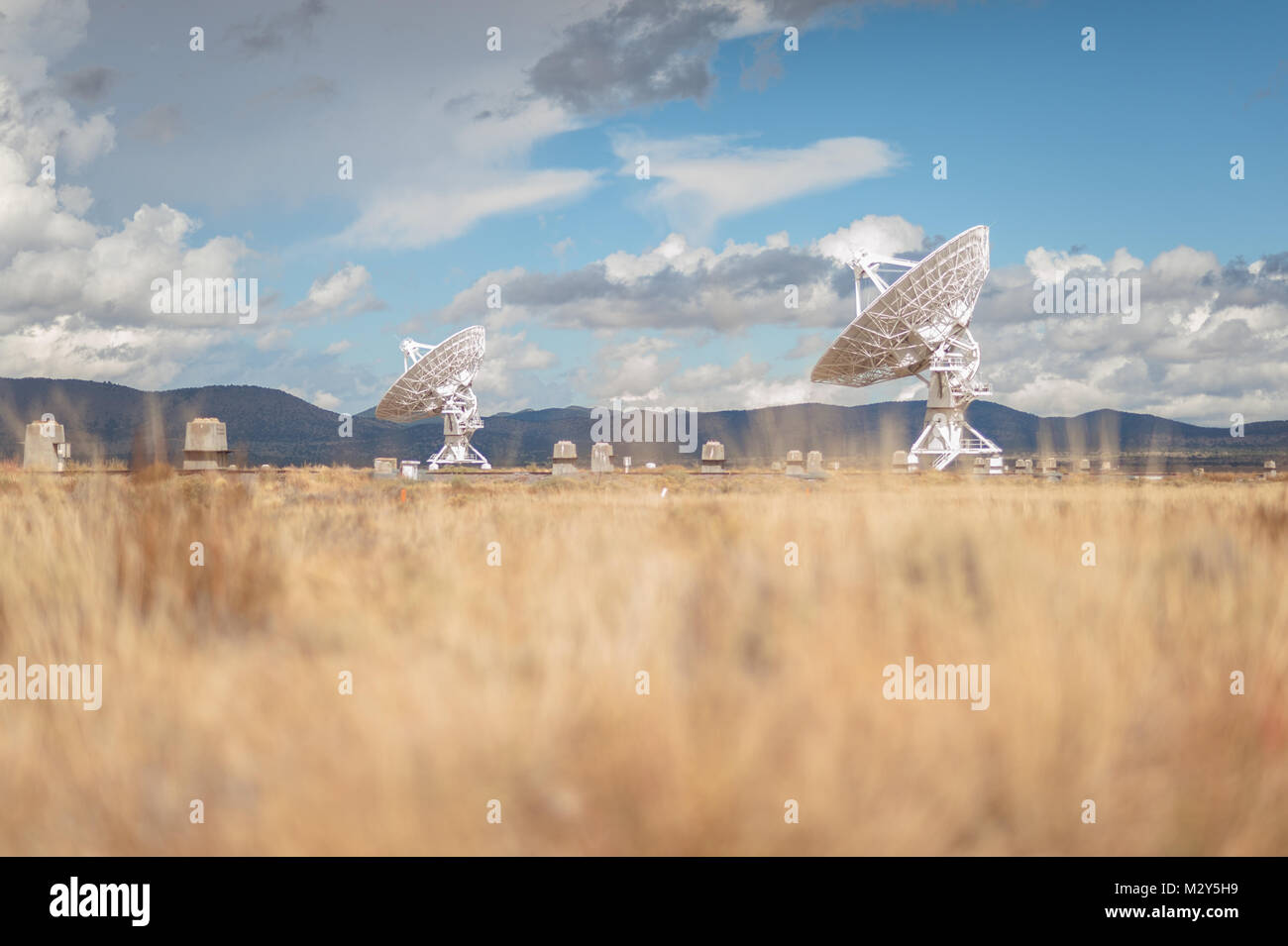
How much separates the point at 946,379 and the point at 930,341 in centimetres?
458

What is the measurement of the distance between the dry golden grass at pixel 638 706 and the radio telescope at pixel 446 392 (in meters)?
44.3

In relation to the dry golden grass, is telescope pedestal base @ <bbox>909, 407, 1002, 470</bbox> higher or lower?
higher

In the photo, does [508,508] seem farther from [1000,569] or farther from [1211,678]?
[1211,678]

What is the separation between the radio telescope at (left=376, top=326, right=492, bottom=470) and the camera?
47.9 m

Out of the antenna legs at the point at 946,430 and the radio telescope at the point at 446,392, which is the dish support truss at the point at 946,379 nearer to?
the antenna legs at the point at 946,430

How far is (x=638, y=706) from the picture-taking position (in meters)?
2.64

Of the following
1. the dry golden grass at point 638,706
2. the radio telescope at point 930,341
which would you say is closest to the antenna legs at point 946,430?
the radio telescope at point 930,341

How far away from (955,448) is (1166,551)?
143 ft

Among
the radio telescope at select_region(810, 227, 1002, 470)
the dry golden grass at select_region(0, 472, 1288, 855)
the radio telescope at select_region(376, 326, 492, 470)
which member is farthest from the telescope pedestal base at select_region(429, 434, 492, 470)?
the dry golden grass at select_region(0, 472, 1288, 855)

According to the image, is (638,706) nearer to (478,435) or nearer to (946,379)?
(946,379)

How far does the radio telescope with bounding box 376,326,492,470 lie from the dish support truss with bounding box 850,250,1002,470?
22402 mm

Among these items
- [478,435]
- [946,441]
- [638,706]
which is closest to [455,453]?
[946,441]

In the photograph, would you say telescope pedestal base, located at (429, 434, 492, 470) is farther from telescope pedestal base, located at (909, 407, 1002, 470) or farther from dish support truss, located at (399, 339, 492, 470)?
telescope pedestal base, located at (909, 407, 1002, 470)

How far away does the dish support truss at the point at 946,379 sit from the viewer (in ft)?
134
